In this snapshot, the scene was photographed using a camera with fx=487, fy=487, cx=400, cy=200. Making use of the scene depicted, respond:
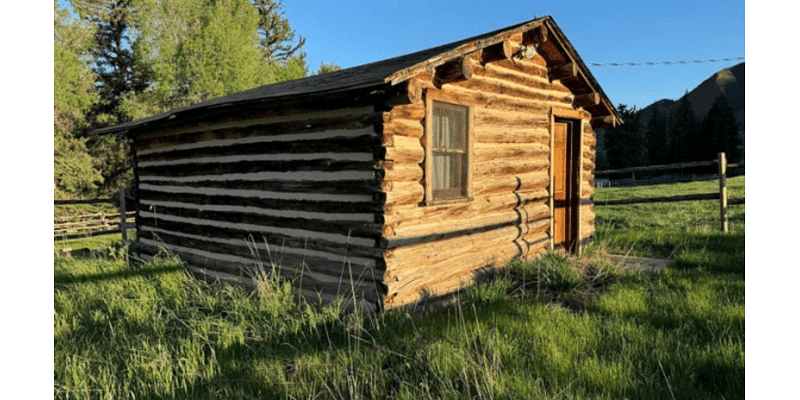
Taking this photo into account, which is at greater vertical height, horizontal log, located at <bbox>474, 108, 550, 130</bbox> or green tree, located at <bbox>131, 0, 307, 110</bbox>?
green tree, located at <bbox>131, 0, 307, 110</bbox>

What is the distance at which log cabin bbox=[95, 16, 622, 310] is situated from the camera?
5.83m

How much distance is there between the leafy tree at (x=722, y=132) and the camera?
4591cm

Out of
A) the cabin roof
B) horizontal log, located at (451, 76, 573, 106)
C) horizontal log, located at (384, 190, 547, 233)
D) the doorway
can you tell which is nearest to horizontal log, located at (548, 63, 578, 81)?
the cabin roof

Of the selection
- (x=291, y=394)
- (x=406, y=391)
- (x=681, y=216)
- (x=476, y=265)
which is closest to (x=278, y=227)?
(x=476, y=265)

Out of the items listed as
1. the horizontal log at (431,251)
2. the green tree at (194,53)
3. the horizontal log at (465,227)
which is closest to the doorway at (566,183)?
the horizontal log at (465,227)

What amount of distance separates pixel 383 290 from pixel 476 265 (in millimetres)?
1981

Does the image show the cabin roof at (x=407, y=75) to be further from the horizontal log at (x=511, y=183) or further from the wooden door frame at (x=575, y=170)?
the horizontal log at (x=511, y=183)

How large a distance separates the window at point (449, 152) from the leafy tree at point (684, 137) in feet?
159

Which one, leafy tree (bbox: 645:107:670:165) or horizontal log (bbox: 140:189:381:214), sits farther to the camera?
leafy tree (bbox: 645:107:670:165)

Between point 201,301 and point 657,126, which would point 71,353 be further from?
point 657,126

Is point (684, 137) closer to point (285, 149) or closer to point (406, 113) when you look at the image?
point (406, 113)

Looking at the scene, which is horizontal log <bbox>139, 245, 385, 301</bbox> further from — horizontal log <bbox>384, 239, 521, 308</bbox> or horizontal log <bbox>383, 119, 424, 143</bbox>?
horizontal log <bbox>383, 119, 424, 143</bbox>

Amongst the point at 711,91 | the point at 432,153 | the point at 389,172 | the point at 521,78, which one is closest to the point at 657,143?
the point at 521,78

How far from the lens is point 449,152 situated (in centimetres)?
679
